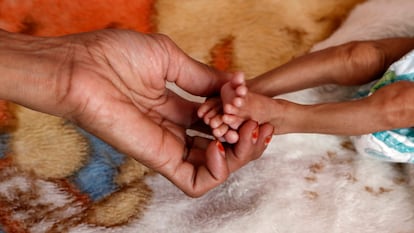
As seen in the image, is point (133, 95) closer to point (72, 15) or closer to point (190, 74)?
point (190, 74)

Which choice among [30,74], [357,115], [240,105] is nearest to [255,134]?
[240,105]

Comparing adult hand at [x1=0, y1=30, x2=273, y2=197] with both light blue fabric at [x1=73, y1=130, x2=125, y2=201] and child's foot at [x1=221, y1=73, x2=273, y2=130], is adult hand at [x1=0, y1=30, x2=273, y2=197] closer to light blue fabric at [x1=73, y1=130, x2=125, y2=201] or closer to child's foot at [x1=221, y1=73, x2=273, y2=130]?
child's foot at [x1=221, y1=73, x2=273, y2=130]

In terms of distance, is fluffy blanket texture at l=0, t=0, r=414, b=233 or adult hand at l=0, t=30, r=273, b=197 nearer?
adult hand at l=0, t=30, r=273, b=197

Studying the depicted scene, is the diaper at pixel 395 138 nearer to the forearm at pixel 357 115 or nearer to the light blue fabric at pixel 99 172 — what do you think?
the forearm at pixel 357 115

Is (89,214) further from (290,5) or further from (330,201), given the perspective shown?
(290,5)

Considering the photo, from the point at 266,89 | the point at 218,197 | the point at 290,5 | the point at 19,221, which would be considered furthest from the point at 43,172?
the point at 290,5

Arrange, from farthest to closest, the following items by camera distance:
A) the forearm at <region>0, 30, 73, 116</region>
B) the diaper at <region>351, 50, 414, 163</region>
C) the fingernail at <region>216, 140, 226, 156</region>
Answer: the diaper at <region>351, 50, 414, 163</region> → the fingernail at <region>216, 140, 226, 156</region> → the forearm at <region>0, 30, 73, 116</region>

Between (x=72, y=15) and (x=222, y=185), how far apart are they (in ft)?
1.48

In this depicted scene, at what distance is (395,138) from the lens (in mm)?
916

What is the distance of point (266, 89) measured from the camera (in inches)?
37.3

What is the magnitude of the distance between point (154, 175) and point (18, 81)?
0.36m

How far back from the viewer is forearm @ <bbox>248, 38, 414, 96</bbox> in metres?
0.95

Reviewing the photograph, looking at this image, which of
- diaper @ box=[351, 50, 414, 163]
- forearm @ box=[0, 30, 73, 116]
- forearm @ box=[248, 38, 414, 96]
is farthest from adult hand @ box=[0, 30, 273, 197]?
diaper @ box=[351, 50, 414, 163]

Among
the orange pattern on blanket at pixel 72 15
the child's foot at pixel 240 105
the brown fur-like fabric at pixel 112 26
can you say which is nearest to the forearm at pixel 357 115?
the child's foot at pixel 240 105
